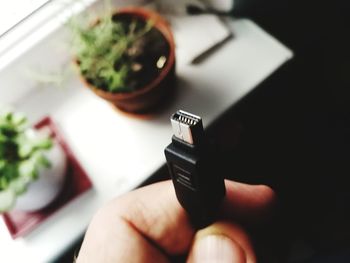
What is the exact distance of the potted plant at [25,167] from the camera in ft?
1.95

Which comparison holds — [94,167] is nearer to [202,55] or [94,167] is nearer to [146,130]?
[146,130]

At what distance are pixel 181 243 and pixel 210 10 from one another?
0.46 metres

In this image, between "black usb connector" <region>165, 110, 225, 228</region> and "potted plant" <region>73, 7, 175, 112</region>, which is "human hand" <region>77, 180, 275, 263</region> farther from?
"potted plant" <region>73, 7, 175, 112</region>

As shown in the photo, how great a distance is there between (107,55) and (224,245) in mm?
335

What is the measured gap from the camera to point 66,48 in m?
0.73

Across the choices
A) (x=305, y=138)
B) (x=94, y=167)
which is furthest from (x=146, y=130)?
(x=305, y=138)

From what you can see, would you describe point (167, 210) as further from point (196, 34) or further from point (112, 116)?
point (196, 34)

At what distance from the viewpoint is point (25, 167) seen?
598 millimetres

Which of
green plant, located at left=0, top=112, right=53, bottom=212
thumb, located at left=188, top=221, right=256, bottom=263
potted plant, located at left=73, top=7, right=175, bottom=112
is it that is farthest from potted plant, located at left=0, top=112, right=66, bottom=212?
thumb, located at left=188, top=221, right=256, bottom=263

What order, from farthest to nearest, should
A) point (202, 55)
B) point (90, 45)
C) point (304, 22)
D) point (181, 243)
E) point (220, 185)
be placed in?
point (304, 22)
point (202, 55)
point (90, 45)
point (181, 243)
point (220, 185)

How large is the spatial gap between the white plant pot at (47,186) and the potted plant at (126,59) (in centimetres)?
11

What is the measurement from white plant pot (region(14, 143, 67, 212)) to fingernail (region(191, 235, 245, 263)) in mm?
261

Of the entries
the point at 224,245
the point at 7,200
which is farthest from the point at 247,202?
the point at 7,200

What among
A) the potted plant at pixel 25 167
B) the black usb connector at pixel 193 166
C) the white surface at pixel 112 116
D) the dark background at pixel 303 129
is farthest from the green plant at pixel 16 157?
the dark background at pixel 303 129
